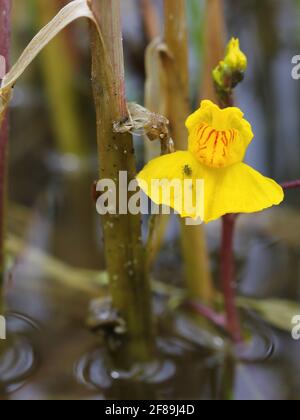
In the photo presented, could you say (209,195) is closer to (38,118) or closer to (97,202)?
(97,202)

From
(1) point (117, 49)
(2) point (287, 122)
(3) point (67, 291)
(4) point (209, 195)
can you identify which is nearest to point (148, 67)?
(1) point (117, 49)

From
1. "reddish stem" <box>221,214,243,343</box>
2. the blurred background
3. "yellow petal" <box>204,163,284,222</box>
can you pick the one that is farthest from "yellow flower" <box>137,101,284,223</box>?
the blurred background

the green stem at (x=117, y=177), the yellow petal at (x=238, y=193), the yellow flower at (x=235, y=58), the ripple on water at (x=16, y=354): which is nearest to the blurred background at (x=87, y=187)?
the ripple on water at (x=16, y=354)

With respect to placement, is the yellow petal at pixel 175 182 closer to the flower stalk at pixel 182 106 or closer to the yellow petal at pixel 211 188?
the yellow petal at pixel 211 188

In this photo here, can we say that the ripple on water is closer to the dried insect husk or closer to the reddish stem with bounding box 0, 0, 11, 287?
the reddish stem with bounding box 0, 0, 11, 287

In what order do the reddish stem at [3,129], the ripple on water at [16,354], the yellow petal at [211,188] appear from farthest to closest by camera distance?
the ripple on water at [16,354] < the reddish stem at [3,129] < the yellow petal at [211,188]

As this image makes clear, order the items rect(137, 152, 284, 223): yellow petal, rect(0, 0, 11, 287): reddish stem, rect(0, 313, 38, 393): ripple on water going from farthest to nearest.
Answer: rect(0, 313, 38, 393): ripple on water
rect(0, 0, 11, 287): reddish stem
rect(137, 152, 284, 223): yellow petal
